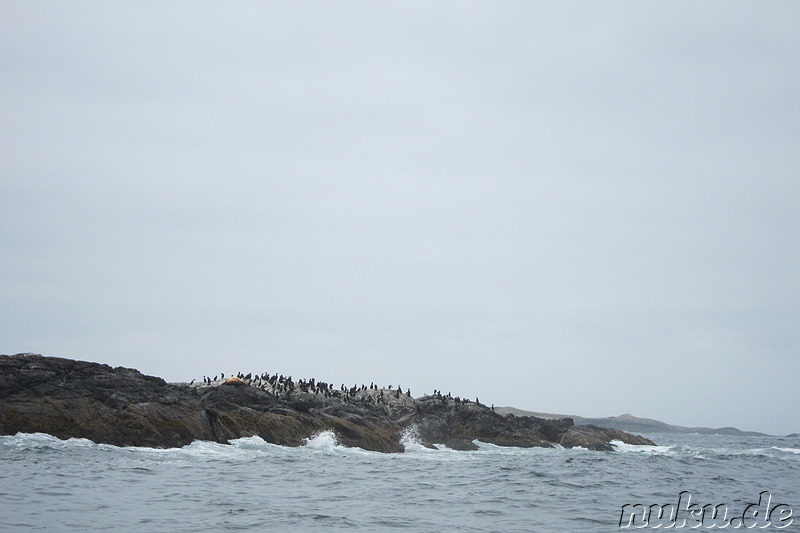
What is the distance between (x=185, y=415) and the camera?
115 feet

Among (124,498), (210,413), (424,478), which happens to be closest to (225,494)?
(124,498)

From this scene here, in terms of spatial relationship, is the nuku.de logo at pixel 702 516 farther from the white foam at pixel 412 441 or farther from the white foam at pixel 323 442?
the white foam at pixel 412 441

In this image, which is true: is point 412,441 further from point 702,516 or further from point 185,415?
point 702,516

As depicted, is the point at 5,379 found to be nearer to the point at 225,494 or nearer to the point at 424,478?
the point at 225,494

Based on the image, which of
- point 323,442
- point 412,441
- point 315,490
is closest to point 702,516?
point 315,490

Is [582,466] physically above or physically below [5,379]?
below

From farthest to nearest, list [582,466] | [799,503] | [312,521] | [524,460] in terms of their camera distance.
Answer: [524,460] → [582,466] → [799,503] → [312,521]

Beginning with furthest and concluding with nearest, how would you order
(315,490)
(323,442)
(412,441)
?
(412,441)
(323,442)
(315,490)

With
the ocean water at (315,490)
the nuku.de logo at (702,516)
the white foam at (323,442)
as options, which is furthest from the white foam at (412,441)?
the nuku.de logo at (702,516)

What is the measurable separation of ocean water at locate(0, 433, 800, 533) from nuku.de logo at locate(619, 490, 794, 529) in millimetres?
407

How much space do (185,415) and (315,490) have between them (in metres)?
14.1

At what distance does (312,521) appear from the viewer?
18.0m

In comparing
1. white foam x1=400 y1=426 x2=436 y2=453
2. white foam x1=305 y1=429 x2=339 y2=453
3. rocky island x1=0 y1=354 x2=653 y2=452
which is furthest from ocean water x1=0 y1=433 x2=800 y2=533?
white foam x1=400 y1=426 x2=436 y2=453

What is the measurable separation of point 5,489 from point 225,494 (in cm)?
614
